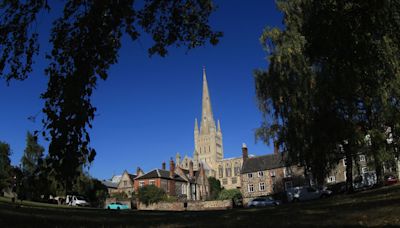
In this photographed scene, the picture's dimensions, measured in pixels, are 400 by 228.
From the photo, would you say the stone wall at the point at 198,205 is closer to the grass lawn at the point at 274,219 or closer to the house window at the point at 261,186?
the house window at the point at 261,186

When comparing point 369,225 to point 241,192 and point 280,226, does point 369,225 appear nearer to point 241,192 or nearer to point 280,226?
point 280,226

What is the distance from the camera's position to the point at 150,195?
2837 inches

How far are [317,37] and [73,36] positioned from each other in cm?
1094

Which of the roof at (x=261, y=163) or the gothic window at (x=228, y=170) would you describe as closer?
the roof at (x=261, y=163)

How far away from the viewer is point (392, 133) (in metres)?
35.5

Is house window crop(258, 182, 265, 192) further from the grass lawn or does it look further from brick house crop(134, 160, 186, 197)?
the grass lawn

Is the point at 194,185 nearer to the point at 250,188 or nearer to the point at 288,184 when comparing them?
the point at 250,188

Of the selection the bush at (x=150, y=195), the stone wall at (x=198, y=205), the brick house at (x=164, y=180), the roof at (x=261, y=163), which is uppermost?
the roof at (x=261, y=163)

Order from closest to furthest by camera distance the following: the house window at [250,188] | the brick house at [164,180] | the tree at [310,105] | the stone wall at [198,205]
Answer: the tree at [310,105]
the stone wall at [198,205]
the brick house at [164,180]
the house window at [250,188]

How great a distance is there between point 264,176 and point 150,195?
3273 centimetres

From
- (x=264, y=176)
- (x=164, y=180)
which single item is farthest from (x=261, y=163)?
(x=164, y=180)

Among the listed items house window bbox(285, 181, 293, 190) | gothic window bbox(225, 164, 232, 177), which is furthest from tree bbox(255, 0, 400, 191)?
gothic window bbox(225, 164, 232, 177)

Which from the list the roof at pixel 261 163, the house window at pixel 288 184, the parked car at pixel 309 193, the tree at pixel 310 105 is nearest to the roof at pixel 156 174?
the roof at pixel 261 163

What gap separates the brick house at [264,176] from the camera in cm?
9244
